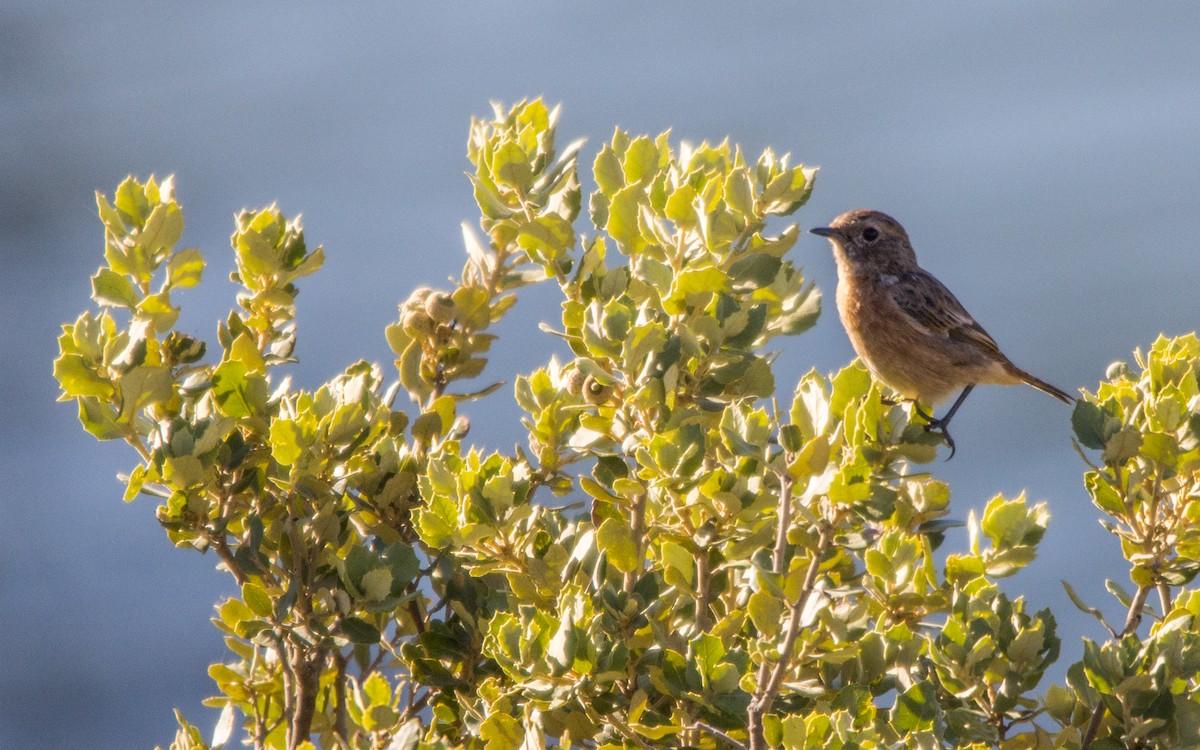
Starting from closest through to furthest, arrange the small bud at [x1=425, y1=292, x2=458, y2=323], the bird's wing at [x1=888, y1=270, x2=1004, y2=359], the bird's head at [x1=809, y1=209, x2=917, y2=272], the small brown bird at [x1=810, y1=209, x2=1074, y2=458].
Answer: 1. the small bud at [x1=425, y1=292, x2=458, y2=323]
2. the small brown bird at [x1=810, y1=209, x2=1074, y2=458]
3. the bird's wing at [x1=888, y1=270, x2=1004, y2=359]
4. the bird's head at [x1=809, y1=209, x2=917, y2=272]

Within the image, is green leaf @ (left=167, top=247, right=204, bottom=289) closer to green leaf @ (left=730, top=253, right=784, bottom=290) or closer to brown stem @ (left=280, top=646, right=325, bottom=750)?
brown stem @ (left=280, top=646, right=325, bottom=750)

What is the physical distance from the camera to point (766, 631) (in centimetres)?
178

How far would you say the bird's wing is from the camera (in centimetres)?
481

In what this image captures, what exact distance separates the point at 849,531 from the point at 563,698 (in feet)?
1.81

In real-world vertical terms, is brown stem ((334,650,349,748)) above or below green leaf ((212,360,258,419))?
below

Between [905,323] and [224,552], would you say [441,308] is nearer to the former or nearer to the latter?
[224,552]

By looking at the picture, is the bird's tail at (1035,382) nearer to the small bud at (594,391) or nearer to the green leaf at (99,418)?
the small bud at (594,391)

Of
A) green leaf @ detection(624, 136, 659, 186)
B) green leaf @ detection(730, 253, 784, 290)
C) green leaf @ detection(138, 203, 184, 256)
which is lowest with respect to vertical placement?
green leaf @ detection(730, 253, 784, 290)

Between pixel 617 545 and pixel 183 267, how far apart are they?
37.0 inches

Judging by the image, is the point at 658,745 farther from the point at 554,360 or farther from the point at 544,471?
the point at 554,360

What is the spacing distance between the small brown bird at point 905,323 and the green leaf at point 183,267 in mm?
2908

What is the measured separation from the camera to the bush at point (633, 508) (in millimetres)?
1804

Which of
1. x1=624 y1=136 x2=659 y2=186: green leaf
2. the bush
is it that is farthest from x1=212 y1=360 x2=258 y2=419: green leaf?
x1=624 y1=136 x2=659 y2=186: green leaf

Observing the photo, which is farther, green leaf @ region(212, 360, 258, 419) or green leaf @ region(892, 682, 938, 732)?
green leaf @ region(212, 360, 258, 419)
